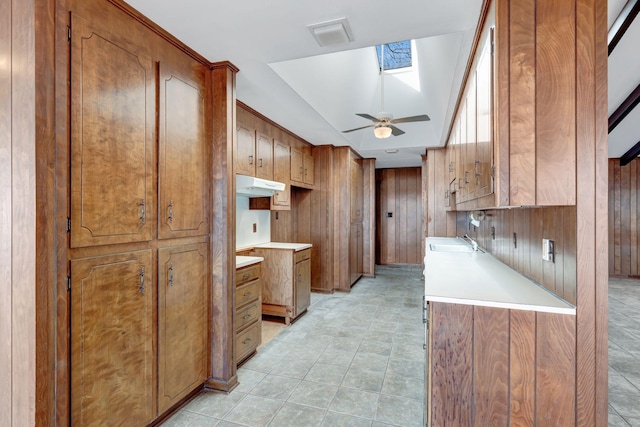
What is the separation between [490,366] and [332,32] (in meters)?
2.01

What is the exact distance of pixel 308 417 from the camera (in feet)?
6.68

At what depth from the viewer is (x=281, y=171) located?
161 inches

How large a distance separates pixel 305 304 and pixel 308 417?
2051 mm

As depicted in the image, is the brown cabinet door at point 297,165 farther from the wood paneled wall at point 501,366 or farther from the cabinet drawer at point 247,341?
the wood paneled wall at point 501,366

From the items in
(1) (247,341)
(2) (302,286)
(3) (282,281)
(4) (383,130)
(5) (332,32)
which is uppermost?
(5) (332,32)

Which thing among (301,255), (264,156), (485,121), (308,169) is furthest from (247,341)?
(308,169)

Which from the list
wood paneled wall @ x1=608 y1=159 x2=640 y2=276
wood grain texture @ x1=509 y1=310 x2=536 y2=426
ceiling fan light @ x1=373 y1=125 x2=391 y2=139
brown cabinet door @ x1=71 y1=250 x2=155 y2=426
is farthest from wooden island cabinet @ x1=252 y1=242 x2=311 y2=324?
wood paneled wall @ x1=608 y1=159 x2=640 y2=276

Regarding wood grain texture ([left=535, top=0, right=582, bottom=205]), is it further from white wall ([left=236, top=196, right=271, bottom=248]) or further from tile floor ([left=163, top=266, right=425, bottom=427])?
white wall ([left=236, top=196, right=271, bottom=248])

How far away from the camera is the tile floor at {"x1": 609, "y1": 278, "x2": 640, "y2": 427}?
6.88 feet

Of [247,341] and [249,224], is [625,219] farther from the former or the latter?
[247,341]

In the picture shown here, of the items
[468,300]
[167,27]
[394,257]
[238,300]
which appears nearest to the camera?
[468,300]

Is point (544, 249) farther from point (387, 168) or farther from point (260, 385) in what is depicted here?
point (387, 168)

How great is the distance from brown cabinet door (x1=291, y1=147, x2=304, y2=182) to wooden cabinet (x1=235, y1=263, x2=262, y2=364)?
1787 mm

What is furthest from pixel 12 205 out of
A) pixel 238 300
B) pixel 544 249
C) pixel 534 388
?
pixel 544 249
